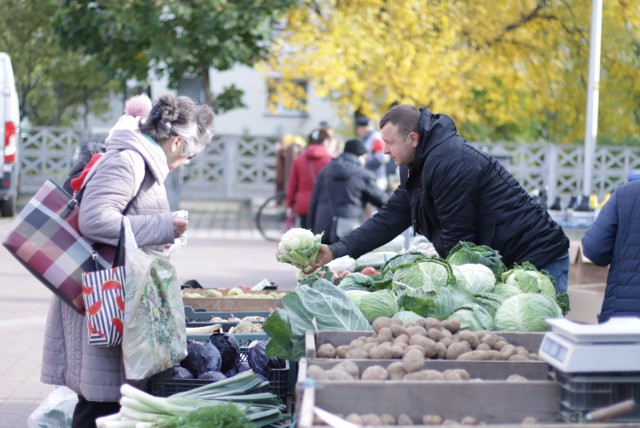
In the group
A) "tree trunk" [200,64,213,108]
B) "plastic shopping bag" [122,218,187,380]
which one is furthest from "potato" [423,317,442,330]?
"tree trunk" [200,64,213,108]

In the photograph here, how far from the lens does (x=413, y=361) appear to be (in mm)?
3545

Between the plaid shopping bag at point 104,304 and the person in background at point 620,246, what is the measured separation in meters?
2.58

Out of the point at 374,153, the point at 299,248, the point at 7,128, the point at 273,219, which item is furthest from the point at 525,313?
the point at 273,219

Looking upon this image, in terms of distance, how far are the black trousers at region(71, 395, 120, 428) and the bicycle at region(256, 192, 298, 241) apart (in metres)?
12.5

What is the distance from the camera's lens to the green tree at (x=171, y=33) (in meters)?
17.9

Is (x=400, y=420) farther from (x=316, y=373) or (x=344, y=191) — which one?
(x=344, y=191)

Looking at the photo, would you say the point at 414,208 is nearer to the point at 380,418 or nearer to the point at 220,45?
the point at 380,418

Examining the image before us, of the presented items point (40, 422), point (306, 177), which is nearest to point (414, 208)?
point (40, 422)

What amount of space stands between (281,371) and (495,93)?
17.6 m

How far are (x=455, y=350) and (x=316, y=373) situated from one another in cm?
60

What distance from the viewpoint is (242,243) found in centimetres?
1725

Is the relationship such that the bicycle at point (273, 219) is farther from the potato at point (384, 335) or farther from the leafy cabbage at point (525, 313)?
the potato at point (384, 335)

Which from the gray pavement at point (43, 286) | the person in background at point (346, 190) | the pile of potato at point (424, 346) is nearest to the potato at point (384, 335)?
the pile of potato at point (424, 346)

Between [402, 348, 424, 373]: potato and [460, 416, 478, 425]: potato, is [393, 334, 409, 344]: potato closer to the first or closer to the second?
[402, 348, 424, 373]: potato
